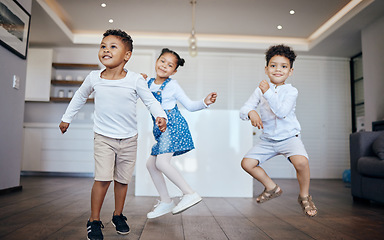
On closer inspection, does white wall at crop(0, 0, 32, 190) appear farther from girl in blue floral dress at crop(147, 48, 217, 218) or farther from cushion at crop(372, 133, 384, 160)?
cushion at crop(372, 133, 384, 160)

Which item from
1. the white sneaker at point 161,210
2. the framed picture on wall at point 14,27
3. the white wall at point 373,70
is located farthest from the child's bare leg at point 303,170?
the white wall at point 373,70

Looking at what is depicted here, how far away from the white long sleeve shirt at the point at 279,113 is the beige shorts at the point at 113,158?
2.24ft

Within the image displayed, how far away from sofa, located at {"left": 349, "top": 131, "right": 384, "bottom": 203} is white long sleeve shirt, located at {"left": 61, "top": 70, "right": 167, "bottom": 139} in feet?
6.56

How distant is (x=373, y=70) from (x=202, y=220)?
3.79m

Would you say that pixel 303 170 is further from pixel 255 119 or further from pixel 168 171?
pixel 168 171

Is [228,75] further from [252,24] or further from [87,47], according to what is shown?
[87,47]

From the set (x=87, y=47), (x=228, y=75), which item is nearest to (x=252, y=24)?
(x=228, y=75)

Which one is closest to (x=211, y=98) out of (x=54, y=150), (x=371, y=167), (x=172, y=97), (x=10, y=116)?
(x=172, y=97)

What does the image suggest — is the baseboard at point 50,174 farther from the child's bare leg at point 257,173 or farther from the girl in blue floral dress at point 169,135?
the child's bare leg at point 257,173

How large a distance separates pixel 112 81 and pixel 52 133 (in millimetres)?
4249

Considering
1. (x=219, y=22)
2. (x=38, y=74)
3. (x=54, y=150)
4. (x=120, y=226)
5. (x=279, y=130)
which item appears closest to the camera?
(x=120, y=226)

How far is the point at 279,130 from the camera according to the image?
6.01 ft

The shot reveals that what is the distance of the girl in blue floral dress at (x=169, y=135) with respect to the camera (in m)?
1.86

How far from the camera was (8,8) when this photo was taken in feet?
9.72
